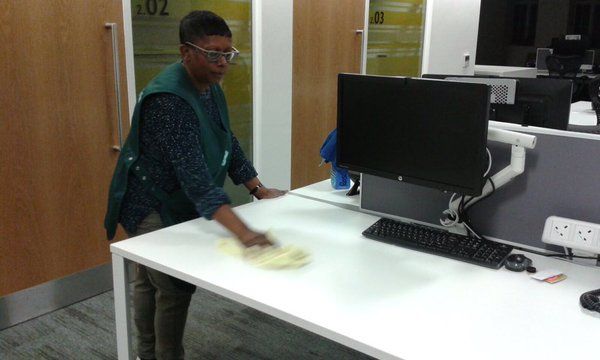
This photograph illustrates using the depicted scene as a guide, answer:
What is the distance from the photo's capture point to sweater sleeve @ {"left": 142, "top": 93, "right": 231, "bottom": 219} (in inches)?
60.2

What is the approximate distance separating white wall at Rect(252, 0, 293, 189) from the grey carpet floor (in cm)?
123

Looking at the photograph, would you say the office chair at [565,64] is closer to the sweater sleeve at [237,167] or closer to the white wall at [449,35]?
the white wall at [449,35]

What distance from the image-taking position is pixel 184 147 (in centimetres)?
154

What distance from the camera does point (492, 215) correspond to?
1720 mm

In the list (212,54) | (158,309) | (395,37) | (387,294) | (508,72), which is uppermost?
(395,37)

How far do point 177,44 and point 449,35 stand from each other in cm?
307

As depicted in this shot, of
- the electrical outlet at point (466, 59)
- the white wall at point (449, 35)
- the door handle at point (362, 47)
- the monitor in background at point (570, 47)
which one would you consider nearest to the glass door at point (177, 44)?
the door handle at point (362, 47)

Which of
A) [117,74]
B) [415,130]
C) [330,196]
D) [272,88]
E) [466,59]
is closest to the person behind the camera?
[415,130]

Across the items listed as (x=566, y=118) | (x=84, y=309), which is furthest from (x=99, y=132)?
(x=566, y=118)

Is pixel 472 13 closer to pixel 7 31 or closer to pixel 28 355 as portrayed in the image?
pixel 7 31

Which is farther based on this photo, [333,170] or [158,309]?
[333,170]

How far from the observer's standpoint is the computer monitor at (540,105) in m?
2.08

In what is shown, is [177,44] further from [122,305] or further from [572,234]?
[572,234]

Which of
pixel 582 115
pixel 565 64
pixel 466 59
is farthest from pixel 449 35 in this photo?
pixel 565 64
